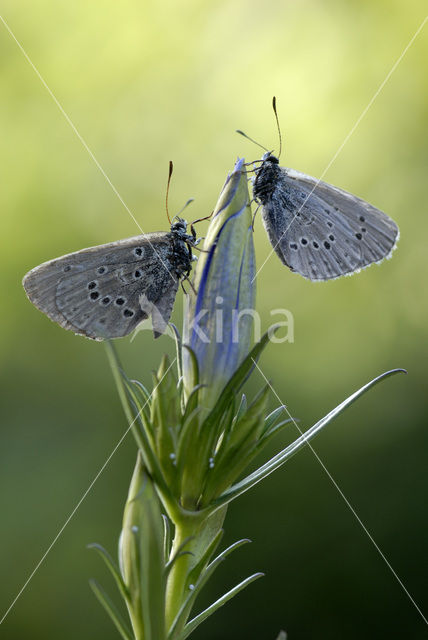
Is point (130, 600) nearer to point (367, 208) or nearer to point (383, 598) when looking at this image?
point (367, 208)

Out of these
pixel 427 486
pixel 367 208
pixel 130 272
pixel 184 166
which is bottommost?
pixel 427 486

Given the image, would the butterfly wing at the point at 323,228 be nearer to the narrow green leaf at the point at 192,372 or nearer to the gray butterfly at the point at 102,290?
the gray butterfly at the point at 102,290

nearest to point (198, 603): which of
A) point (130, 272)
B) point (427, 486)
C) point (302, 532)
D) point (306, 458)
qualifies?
point (302, 532)

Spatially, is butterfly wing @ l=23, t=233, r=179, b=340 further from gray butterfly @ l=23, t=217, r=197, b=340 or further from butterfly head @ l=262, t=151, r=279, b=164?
butterfly head @ l=262, t=151, r=279, b=164

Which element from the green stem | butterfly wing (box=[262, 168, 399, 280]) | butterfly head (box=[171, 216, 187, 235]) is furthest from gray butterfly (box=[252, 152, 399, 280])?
the green stem

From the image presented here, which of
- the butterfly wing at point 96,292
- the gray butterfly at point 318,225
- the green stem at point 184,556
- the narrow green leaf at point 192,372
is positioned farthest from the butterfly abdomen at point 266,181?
the green stem at point 184,556

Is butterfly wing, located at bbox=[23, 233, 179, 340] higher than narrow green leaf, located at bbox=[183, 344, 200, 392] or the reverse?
higher

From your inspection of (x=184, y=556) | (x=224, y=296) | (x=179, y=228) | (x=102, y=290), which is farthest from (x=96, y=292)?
(x=184, y=556)
